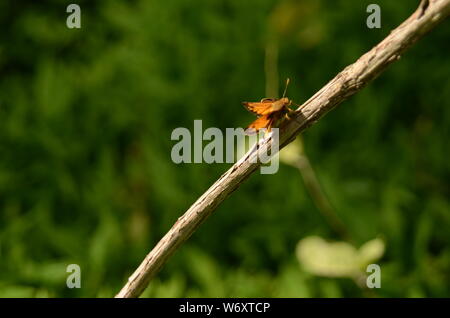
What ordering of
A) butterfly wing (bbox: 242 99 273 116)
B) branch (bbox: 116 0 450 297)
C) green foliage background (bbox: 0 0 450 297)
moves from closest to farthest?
branch (bbox: 116 0 450 297)
butterfly wing (bbox: 242 99 273 116)
green foliage background (bbox: 0 0 450 297)

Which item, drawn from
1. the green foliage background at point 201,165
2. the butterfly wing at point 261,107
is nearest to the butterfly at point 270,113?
the butterfly wing at point 261,107

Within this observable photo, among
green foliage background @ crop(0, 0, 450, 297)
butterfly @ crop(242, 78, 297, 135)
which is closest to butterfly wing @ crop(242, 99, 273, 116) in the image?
butterfly @ crop(242, 78, 297, 135)

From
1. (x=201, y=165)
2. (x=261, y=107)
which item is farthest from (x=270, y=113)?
(x=201, y=165)

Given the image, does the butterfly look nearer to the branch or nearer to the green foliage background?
the branch

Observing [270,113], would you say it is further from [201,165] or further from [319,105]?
[201,165]

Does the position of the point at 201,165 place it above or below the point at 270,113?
above
